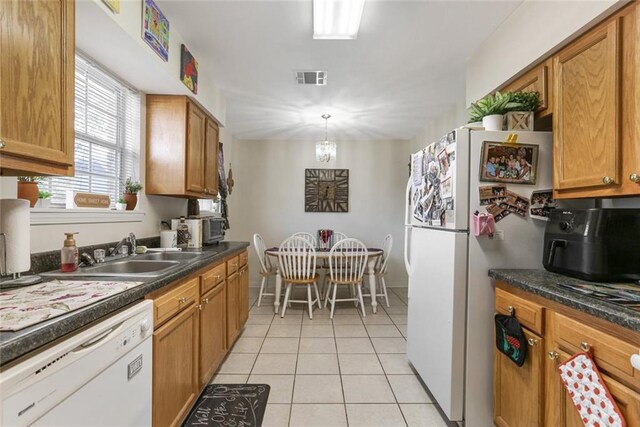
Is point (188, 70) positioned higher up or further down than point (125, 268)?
higher up

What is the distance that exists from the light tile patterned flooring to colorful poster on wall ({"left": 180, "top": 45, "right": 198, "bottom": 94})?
2.26 meters

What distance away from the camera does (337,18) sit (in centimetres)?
192

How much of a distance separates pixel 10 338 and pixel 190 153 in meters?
2.04

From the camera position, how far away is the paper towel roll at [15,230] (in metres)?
1.18

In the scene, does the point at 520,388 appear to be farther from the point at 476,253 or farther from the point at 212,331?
the point at 212,331

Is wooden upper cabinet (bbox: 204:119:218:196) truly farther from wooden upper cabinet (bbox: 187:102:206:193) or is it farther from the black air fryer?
the black air fryer

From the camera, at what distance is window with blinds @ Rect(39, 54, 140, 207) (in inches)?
72.5

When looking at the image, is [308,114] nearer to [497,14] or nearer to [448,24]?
[448,24]

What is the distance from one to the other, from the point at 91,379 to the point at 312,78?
264 centimetres

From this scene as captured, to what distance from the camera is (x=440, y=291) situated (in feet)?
5.94

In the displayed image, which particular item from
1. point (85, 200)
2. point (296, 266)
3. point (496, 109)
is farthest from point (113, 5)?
Answer: point (296, 266)

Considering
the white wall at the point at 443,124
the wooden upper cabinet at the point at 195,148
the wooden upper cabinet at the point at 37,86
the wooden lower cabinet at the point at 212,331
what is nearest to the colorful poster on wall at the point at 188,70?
the wooden upper cabinet at the point at 195,148

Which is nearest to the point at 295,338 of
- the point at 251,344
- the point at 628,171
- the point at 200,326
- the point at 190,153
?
the point at 251,344

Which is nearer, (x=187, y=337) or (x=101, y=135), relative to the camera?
(x=187, y=337)
